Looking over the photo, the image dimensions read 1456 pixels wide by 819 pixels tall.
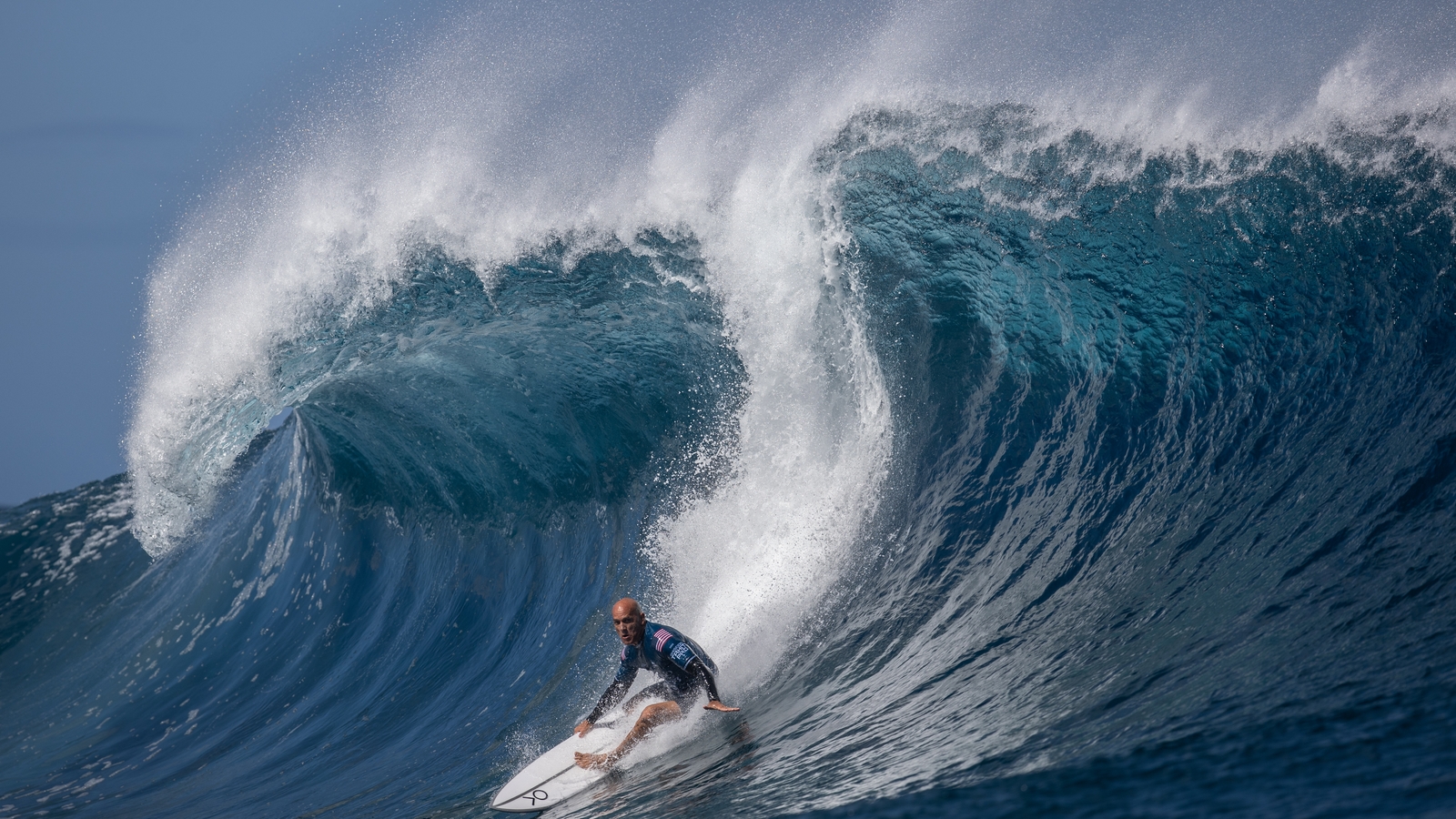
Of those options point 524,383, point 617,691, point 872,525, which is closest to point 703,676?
point 617,691

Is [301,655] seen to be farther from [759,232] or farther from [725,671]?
[759,232]

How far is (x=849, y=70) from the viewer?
30.7ft

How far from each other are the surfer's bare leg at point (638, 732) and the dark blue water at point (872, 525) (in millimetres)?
110

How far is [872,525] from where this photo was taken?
6.44 m

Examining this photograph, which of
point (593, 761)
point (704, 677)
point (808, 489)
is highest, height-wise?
point (808, 489)

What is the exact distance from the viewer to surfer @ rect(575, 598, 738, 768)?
15.5 ft

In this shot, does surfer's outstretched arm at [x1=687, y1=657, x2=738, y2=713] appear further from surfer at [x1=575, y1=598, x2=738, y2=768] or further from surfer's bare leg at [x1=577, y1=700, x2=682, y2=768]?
surfer's bare leg at [x1=577, y1=700, x2=682, y2=768]

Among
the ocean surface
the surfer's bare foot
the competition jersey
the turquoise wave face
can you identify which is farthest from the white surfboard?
the turquoise wave face

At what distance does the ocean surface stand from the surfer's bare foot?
24 centimetres

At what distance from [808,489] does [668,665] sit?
7.80ft

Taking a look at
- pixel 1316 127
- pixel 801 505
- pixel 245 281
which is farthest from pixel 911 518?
pixel 245 281

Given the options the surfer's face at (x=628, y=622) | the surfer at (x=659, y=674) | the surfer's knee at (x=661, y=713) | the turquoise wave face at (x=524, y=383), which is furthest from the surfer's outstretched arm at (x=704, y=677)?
the turquoise wave face at (x=524, y=383)

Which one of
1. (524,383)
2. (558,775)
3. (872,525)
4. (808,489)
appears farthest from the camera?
(524,383)

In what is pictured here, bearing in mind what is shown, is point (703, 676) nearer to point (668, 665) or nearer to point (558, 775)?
point (668, 665)
